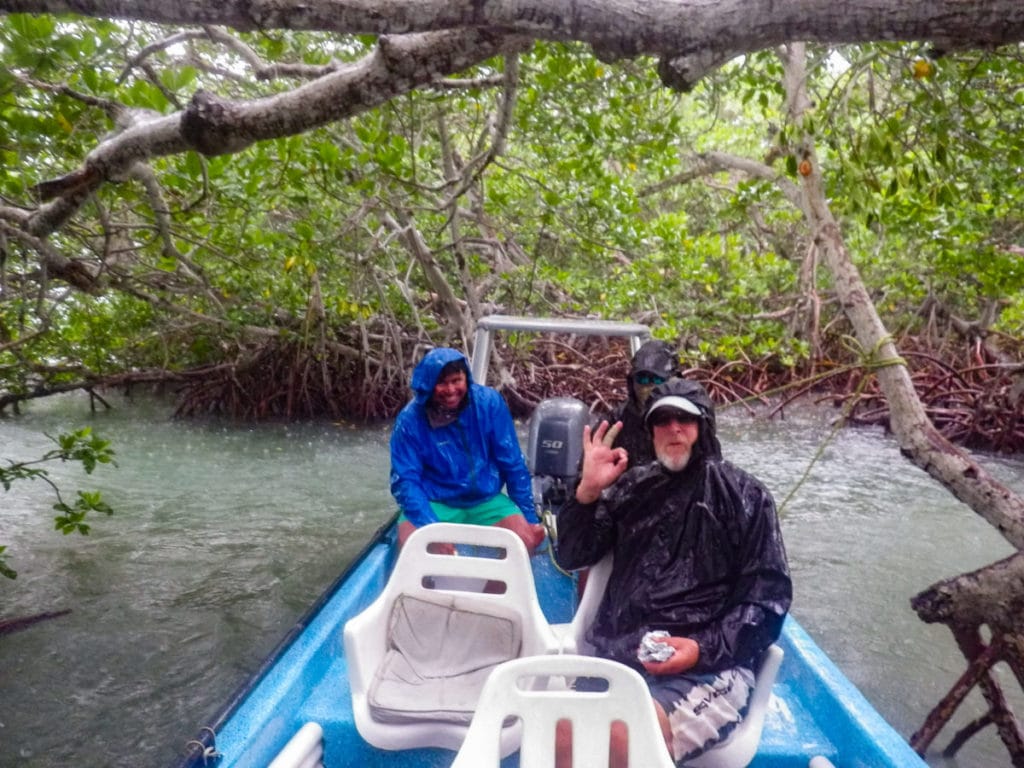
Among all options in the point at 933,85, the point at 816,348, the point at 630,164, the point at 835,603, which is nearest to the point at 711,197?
A: the point at 816,348

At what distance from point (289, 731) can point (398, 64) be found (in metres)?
1.70

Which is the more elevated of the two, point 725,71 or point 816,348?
point 725,71

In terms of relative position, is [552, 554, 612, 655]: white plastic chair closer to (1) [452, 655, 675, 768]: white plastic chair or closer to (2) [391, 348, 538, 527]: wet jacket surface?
(1) [452, 655, 675, 768]: white plastic chair

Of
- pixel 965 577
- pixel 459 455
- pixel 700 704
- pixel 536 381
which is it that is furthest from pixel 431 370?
pixel 536 381

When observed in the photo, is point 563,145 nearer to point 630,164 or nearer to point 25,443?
point 630,164

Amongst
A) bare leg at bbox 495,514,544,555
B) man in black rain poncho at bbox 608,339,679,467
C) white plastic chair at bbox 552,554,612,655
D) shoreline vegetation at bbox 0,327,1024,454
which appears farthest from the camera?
shoreline vegetation at bbox 0,327,1024,454

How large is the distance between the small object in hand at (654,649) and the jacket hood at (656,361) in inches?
45.1

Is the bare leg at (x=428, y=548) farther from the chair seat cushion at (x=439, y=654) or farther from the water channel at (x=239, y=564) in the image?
the water channel at (x=239, y=564)

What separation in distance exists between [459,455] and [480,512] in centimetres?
25

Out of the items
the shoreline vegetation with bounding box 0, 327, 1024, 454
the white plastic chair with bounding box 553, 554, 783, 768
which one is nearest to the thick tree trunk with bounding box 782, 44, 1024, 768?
the white plastic chair with bounding box 553, 554, 783, 768

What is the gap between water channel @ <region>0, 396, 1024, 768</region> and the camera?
131 inches

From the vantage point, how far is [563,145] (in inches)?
210

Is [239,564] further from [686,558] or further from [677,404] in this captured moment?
[677,404]

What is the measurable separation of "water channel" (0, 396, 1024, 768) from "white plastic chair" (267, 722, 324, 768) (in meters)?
1.01
